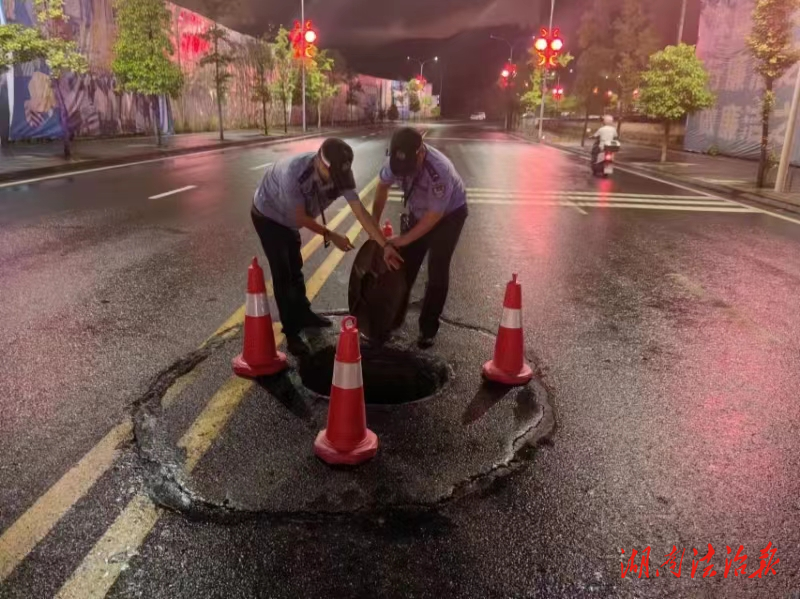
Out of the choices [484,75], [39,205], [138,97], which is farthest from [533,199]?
[484,75]

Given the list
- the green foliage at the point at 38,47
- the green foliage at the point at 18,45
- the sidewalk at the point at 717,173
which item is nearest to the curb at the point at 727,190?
the sidewalk at the point at 717,173

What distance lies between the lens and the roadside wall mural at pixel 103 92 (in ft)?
71.9

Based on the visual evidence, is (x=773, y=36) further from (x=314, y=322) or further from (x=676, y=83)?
(x=314, y=322)

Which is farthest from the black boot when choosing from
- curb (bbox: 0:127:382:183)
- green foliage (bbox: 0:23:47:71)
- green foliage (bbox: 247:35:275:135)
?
green foliage (bbox: 247:35:275:135)

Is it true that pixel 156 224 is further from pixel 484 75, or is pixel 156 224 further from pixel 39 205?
pixel 484 75

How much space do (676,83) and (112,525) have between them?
21747 millimetres

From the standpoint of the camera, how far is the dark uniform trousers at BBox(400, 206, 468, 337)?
15.8ft

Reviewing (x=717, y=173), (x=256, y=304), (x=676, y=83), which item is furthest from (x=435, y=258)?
(x=676, y=83)

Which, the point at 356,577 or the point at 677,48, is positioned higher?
the point at 677,48

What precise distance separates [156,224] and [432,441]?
279 inches

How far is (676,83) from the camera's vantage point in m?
20.4

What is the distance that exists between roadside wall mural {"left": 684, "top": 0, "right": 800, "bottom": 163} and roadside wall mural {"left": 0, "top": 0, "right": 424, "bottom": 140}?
81.0ft

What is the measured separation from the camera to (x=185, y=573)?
2.43 m

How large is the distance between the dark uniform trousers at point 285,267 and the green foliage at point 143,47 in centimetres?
2112
